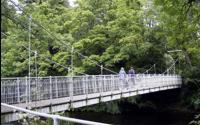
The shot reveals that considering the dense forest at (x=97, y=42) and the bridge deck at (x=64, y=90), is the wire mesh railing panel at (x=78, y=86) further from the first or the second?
the dense forest at (x=97, y=42)

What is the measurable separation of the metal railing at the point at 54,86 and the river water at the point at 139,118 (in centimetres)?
474

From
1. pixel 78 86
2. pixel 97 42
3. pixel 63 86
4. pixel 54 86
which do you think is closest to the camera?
pixel 54 86

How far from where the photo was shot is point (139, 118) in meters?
29.4

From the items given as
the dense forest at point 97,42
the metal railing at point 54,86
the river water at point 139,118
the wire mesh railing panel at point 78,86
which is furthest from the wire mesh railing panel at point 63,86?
the dense forest at point 97,42

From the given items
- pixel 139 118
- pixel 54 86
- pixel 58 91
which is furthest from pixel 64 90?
pixel 139 118

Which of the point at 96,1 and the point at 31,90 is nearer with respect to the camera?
the point at 31,90

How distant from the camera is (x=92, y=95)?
16.5m

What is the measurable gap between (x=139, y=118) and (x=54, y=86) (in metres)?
16.3

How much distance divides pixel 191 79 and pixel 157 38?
4.65 metres

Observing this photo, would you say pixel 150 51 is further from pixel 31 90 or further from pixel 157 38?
pixel 31 90

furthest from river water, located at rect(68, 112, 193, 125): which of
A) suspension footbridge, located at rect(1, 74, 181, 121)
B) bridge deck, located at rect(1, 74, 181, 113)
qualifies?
suspension footbridge, located at rect(1, 74, 181, 121)

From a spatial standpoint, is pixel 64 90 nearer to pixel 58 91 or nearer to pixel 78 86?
pixel 58 91

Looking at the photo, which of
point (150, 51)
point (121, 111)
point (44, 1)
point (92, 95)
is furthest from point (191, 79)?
point (92, 95)

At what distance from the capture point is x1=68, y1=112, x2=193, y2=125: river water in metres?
26.9
